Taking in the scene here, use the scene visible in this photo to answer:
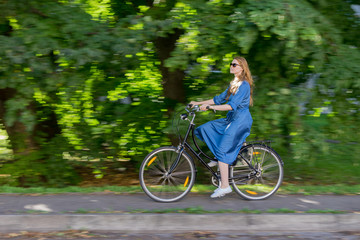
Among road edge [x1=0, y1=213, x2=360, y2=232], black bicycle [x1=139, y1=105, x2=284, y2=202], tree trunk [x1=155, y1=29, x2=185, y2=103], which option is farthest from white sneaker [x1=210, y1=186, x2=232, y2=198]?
tree trunk [x1=155, y1=29, x2=185, y2=103]

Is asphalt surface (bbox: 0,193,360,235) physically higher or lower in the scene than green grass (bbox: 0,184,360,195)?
higher

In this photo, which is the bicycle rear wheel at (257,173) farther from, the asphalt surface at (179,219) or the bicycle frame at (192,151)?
the asphalt surface at (179,219)

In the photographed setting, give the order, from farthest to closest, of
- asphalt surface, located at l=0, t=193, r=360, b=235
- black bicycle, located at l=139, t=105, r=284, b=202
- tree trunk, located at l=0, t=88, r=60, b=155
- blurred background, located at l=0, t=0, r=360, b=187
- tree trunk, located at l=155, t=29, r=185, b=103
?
tree trunk, located at l=0, t=88, r=60, b=155 → tree trunk, located at l=155, t=29, r=185, b=103 → blurred background, located at l=0, t=0, r=360, b=187 → black bicycle, located at l=139, t=105, r=284, b=202 → asphalt surface, located at l=0, t=193, r=360, b=235

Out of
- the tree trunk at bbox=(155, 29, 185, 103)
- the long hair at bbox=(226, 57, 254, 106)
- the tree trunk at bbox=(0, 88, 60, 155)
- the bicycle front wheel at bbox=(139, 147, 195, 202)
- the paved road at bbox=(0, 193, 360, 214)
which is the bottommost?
the tree trunk at bbox=(0, 88, 60, 155)

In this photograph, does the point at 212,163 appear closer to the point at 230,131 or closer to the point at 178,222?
the point at 230,131

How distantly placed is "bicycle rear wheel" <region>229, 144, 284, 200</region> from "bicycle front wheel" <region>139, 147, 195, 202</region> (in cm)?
60

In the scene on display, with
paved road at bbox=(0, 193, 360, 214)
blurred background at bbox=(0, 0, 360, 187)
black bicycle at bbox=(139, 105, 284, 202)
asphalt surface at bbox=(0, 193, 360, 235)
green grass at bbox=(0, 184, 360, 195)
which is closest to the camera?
asphalt surface at bbox=(0, 193, 360, 235)

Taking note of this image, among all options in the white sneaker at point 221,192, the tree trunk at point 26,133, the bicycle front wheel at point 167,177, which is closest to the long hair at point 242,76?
the bicycle front wheel at point 167,177

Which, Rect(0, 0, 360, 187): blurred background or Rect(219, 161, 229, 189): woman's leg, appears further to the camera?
Rect(0, 0, 360, 187): blurred background

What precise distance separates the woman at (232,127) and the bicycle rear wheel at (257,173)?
0.21 metres

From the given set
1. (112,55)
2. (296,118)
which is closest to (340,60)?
(296,118)

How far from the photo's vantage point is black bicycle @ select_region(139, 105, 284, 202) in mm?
6125

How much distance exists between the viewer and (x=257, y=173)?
6410 mm

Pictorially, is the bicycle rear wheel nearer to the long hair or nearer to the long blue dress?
the long blue dress
